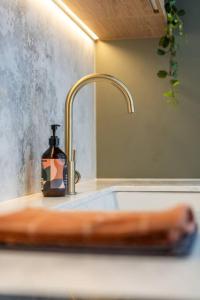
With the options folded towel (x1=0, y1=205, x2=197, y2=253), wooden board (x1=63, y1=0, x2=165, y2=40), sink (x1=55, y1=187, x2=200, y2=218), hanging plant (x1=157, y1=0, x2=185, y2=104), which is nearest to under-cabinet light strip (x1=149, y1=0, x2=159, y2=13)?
wooden board (x1=63, y1=0, x2=165, y2=40)

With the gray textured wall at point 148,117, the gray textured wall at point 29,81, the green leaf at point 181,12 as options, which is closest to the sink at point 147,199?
the gray textured wall at point 29,81

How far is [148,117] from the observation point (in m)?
2.23

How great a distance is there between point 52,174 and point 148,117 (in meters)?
1.04

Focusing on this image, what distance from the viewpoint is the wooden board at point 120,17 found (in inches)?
69.2

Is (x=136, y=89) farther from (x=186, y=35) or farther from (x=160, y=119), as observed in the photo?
(x=186, y=35)

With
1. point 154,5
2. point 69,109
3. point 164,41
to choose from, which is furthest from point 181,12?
point 69,109

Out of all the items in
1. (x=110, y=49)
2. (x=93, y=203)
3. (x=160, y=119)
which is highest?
(x=110, y=49)

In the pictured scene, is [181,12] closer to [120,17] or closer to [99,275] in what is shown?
[120,17]

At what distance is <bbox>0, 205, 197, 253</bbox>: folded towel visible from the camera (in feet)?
1.43

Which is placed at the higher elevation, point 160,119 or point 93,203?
point 160,119

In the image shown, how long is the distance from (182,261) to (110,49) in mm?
1940

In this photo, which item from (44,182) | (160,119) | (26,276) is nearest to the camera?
(26,276)

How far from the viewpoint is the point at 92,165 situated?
2.25 meters

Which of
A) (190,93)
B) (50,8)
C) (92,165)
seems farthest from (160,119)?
(50,8)
